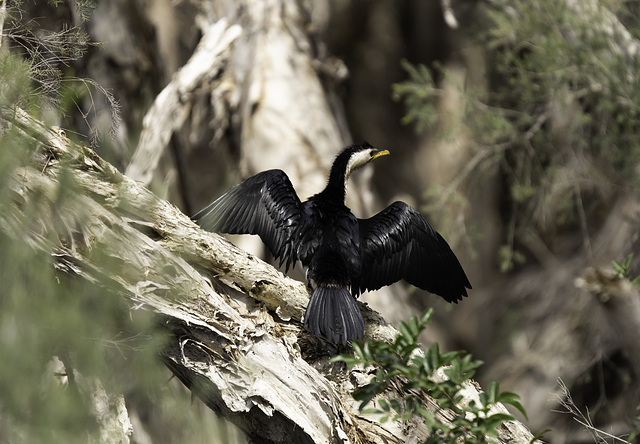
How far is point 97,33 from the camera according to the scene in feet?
24.3

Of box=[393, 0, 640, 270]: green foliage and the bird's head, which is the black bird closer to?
the bird's head

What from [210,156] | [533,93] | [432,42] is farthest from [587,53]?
[210,156]

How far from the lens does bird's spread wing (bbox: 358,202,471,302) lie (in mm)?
3842

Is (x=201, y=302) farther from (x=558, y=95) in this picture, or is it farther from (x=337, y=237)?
(x=558, y=95)

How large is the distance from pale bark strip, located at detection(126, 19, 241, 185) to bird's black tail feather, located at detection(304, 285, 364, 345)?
297cm

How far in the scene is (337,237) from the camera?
12.3 feet

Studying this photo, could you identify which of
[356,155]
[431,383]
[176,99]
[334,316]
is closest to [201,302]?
[334,316]

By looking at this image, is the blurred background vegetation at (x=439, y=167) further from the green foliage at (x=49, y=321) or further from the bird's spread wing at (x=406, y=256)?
the bird's spread wing at (x=406, y=256)

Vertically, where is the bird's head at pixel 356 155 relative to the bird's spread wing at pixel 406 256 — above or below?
above

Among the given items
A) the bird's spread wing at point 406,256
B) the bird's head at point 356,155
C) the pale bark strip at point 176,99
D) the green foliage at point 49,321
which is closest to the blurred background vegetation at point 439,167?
the green foliage at point 49,321

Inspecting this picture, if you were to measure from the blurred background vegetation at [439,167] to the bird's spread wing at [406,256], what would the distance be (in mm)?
861

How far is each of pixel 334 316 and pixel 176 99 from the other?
13.0 ft

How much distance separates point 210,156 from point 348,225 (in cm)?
899

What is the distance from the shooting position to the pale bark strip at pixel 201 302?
2818 mm
